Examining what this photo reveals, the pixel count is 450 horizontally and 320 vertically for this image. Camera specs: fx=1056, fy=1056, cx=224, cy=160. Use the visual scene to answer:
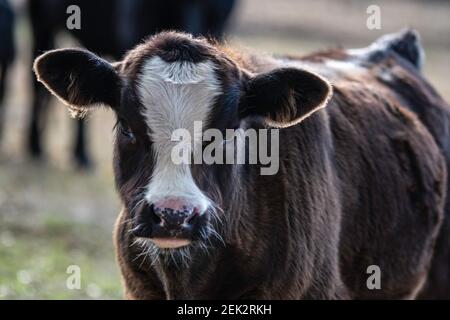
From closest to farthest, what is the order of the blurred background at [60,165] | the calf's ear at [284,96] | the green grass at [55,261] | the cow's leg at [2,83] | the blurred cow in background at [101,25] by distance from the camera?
the calf's ear at [284,96] → the green grass at [55,261] → the blurred background at [60,165] → the blurred cow in background at [101,25] → the cow's leg at [2,83]

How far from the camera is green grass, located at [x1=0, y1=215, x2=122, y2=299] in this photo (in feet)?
28.7

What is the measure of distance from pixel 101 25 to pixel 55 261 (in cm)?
556

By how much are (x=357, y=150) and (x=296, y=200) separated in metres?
0.79

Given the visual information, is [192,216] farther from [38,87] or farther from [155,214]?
[38,87]

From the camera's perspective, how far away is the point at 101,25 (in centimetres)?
1504

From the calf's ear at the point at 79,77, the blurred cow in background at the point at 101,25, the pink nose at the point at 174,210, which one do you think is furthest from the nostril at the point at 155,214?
the blurred cow in background at the point at 101,25

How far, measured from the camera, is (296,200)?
19.1 feet

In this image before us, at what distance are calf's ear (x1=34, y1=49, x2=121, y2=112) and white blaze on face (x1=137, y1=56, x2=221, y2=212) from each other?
0.86 feet

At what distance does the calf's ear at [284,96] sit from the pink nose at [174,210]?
2.48 feet

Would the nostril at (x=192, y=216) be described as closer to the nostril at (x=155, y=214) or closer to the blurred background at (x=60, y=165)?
the nostril at (x=155, y=214)

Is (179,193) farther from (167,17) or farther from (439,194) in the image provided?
(167,17)

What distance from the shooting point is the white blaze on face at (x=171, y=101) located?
205 inches

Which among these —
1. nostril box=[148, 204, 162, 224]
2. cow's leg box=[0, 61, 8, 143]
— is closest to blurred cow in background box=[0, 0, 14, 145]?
→ cow's leg box=[0, 61, 8, 143]
